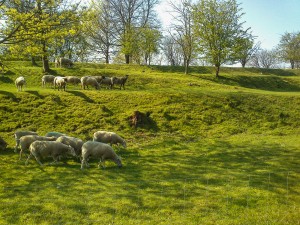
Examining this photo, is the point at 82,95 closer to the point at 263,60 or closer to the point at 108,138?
the point at 108,138

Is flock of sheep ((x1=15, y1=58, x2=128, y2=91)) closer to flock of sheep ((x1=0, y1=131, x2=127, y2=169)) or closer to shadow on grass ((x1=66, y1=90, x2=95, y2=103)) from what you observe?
shadow on grass ((x1=66, y1=90, x2=95, y2=103))

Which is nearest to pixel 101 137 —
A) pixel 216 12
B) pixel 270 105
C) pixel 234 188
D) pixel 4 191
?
pixel 4 191

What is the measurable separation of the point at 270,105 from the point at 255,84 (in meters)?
18.7

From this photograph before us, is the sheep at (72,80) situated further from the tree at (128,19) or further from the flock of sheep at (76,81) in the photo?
the tree at (128,19)

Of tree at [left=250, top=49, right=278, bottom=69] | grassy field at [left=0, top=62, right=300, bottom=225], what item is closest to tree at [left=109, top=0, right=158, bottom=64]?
grassy field at [left=0, top=62, right=300, bottom=225]

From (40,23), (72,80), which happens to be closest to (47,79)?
(72,80)

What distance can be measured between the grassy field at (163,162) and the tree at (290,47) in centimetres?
5214

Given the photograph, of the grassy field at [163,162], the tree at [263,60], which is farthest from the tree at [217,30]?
the tree at [263,60]

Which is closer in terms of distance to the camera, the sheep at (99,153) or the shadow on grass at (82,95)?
the sheep at (99,153)

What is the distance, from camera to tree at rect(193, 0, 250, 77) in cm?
4438

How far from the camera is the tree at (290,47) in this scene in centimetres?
7756

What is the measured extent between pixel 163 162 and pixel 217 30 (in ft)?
106

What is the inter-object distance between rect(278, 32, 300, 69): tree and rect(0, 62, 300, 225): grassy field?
5214cm

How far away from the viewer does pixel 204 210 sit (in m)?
10.9
